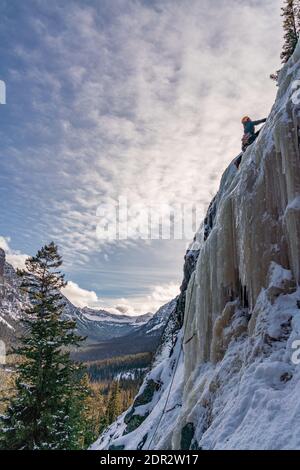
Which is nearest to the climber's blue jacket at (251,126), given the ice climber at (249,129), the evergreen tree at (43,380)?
the ice climber at (249,129)

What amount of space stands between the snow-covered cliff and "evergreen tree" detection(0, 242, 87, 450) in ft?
15.6

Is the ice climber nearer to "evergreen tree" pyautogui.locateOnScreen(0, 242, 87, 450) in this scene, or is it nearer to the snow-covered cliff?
the snow-covered cliff

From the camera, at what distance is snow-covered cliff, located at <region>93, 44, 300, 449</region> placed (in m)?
7.73

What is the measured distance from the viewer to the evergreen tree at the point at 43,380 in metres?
14.7

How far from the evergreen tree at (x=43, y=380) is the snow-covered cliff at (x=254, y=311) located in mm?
4763

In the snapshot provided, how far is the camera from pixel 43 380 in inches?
609

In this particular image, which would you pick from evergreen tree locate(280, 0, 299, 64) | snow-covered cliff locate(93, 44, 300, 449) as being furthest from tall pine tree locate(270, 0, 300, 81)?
snow-covered cliff locate(93, 44, 300, 449)

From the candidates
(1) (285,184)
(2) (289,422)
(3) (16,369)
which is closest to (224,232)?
(1) (285,184)

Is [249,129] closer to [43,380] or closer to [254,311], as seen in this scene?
[254,311]

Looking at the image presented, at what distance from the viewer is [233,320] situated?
1188cm

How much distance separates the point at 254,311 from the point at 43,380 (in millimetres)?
10153

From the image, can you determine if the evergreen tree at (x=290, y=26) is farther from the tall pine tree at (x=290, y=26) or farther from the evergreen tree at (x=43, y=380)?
the evergreen tree at (x=43, y=380)

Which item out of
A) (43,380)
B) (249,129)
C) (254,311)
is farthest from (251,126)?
(43,380)
